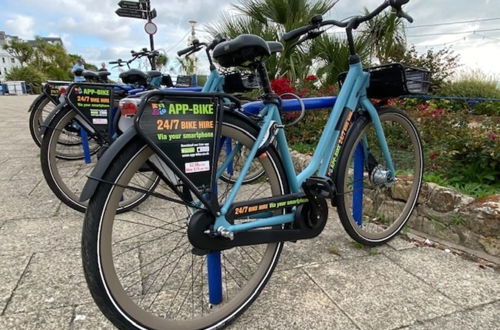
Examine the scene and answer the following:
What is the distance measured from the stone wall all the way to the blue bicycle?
0.39 ft

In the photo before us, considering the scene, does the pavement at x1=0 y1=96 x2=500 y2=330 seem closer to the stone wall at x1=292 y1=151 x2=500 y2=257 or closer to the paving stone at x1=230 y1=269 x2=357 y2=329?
the paving stone at x1=230 y1=269 x2=357 y2=329

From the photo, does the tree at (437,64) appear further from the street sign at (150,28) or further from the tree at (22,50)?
the tree at (22,50)

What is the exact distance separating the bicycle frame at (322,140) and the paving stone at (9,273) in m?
1.23

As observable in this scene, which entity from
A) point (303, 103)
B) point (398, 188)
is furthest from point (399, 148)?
point (303, 103)

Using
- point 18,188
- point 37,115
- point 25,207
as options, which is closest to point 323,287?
point 25,207

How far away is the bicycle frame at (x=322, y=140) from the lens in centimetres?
166

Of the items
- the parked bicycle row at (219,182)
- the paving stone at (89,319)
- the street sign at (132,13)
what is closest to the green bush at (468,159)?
the parked bicycle row at (219,182)

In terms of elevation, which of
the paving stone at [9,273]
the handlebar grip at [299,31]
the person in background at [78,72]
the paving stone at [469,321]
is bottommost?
the paving stone at [469,321]

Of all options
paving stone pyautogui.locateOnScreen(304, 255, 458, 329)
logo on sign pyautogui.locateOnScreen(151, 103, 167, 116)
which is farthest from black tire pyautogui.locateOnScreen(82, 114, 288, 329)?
paving stone pyautogui.locateOnScreen(304, 255, 458, 329)

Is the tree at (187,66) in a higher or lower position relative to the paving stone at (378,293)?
higher

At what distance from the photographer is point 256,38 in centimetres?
160

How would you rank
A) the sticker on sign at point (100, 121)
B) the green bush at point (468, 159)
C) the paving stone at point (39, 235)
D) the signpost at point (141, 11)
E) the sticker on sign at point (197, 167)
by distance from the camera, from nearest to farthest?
the sticker on sign at point (197, 167) < the paving stone at point (39, 235) < the green bush at point (468, 159) < the sticker on sign at point (100, 121) < the signpost at point (141, 11)

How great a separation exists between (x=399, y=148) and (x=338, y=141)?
1.69 metres

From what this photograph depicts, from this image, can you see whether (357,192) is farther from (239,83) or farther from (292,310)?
(239,83)
